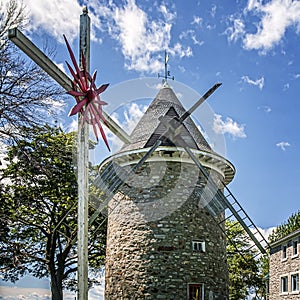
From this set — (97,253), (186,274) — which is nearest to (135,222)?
(186,274)

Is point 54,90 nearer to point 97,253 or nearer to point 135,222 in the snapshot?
point 135,222

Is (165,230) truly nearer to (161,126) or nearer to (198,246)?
(198,246)

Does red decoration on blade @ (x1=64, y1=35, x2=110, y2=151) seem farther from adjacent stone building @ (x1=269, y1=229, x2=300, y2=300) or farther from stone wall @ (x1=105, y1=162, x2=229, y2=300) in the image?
adjacent stone building @ (x1=269, y1=229, x2=300, y2=300)

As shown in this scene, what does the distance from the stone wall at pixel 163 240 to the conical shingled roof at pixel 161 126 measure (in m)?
0.94

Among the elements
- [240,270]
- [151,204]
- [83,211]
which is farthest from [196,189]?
[240,270]

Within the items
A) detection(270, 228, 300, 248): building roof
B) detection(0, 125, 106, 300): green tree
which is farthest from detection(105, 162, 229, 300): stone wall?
detection(270, 228, 300, 248): building roof

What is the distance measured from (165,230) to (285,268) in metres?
14.4

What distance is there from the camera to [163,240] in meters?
16.2

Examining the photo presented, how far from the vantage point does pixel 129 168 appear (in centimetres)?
1734

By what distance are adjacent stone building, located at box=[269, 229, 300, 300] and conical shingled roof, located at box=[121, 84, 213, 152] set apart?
10510mm

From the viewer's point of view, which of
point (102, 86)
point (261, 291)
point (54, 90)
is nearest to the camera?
point (102, 86)

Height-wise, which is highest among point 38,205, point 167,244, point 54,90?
point 54,90

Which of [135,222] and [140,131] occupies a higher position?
[140,131]

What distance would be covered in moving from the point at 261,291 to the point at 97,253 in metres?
18.3
